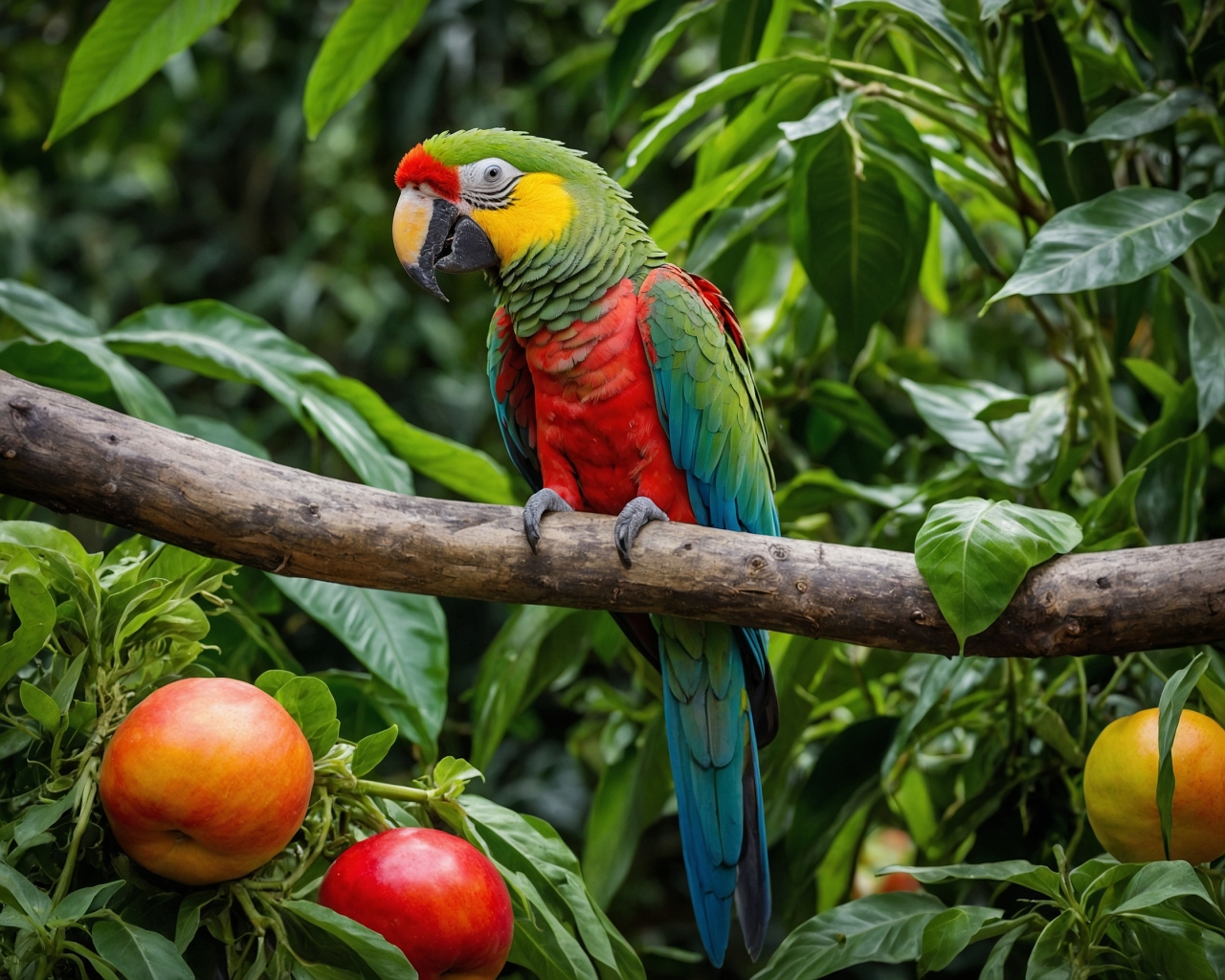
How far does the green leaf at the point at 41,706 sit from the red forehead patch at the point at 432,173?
2.41 ft

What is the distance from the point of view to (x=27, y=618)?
2.47 ft

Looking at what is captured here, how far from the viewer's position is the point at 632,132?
9.50 ft

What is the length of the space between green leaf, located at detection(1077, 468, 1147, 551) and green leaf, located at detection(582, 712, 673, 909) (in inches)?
23.6

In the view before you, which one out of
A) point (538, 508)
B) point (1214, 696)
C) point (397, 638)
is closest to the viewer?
point (1214, 696)

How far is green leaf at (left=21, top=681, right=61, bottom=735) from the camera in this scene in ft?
2.37

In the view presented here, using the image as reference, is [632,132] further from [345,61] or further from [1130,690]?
[1130,690]

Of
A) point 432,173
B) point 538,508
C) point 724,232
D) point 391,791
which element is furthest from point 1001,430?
point 391,791

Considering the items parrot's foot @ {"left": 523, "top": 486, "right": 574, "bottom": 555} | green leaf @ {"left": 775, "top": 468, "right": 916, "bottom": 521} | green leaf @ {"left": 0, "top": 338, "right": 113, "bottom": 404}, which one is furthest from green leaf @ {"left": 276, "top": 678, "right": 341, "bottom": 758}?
green leaf @ {"left": 775, "top": 468, "right": 916, "bottom": 521}

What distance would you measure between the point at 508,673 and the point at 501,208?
588mm

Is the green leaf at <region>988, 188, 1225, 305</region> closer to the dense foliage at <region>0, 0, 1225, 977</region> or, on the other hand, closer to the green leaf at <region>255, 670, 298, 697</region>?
the dense foliage at <region>0, 0, 1225, 977</region>

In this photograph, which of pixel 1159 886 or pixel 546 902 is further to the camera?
pixel 546 902

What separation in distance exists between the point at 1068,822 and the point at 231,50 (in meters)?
2.77

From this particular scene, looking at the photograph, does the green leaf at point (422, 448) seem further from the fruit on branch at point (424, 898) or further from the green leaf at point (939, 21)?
the green leaf at point (939, 21)

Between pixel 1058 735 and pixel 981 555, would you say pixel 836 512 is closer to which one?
pixel 1058 735
